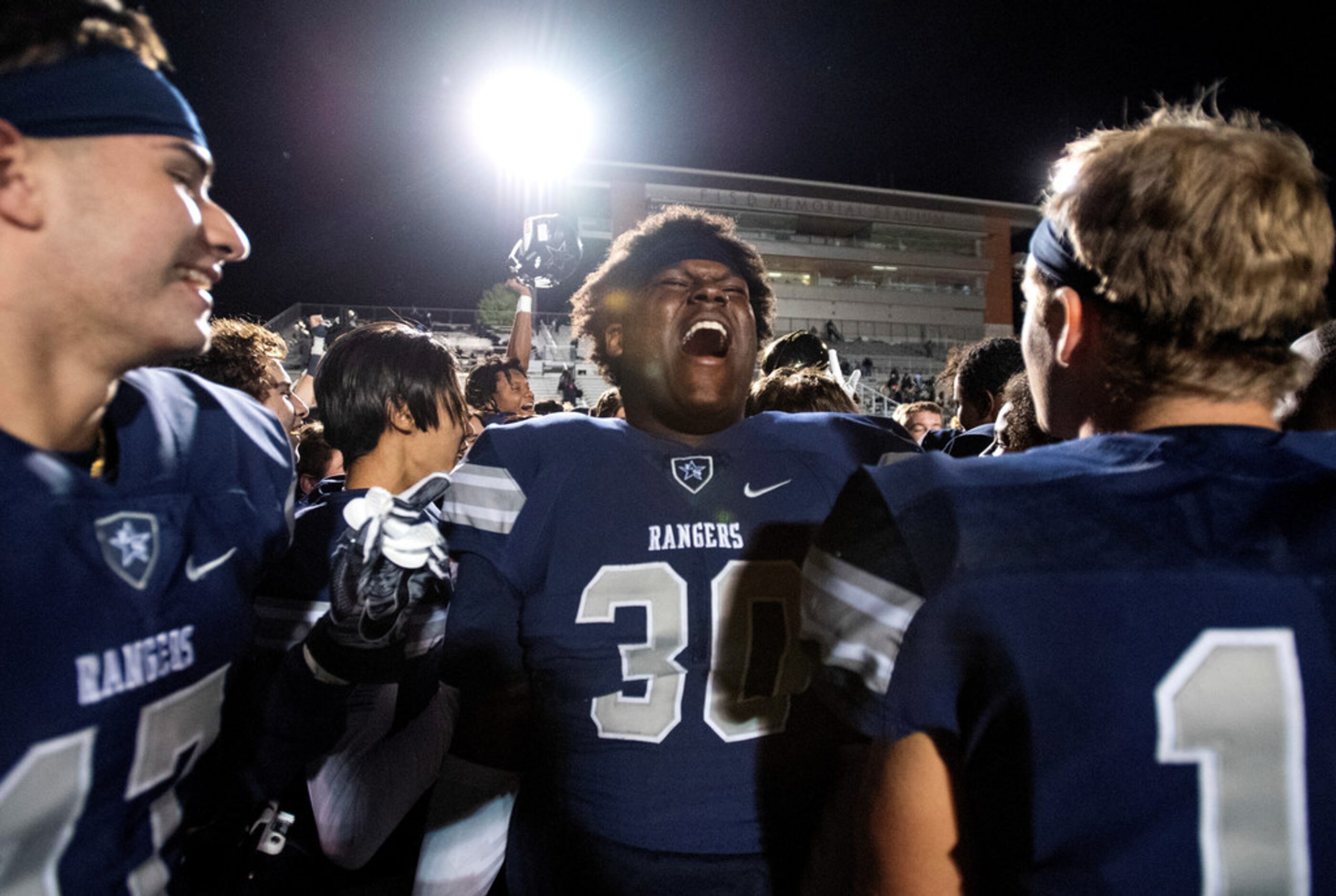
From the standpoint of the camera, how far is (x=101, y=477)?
1.29 m

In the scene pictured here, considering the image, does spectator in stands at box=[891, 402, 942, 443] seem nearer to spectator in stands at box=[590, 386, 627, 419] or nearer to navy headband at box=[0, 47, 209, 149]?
spectator in stands at box=[590, 386, 627, 419]

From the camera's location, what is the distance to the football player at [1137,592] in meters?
0.92

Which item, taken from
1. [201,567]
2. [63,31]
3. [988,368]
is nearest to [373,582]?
[201,567]

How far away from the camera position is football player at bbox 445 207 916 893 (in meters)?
1.68

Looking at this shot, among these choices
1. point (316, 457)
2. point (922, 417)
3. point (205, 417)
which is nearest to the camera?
point (205, 417)

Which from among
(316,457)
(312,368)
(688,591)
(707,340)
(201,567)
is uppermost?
(312,368)

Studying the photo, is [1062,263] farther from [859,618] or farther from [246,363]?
[246,363]

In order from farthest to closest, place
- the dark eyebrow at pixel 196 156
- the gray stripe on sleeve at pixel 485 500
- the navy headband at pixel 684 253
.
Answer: the navy headband at pixel 684 253 → the gray stripe on sleeve at pixel 485 500 → the dark eyebrow at pixel 196 156

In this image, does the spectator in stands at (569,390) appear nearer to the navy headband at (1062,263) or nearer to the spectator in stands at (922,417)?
the spectator in stands at (922,417)

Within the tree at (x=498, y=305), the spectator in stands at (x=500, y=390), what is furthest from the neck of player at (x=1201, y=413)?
the tree at (x=498, y=305)

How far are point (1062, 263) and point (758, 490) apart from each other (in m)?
0.94

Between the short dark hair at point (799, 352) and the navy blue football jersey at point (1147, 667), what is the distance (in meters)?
3.04

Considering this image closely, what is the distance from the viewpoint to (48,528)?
3.58 ft

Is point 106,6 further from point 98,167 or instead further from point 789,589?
point 789,589
